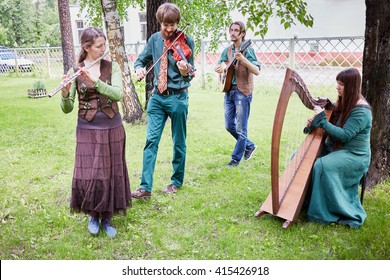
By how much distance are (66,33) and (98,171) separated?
22.6ft

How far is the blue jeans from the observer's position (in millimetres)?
4016

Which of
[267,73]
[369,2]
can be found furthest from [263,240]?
[267,73]

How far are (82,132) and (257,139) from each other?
298cm

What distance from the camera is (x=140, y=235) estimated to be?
273 centimetres

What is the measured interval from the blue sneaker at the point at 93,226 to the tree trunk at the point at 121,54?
129 inches

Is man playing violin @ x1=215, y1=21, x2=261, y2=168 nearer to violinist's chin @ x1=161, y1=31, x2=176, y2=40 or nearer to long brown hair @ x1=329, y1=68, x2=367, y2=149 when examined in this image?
violinist's chin @ x1=161, y1=31, x2=176, y2=40

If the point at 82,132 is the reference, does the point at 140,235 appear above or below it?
below

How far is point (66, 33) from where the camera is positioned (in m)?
8.66

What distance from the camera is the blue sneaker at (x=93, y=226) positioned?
270cm

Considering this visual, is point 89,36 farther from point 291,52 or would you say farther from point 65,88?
point 291,52

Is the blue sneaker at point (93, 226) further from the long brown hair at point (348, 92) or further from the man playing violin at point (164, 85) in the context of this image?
the long brown hair at point (348, 92)

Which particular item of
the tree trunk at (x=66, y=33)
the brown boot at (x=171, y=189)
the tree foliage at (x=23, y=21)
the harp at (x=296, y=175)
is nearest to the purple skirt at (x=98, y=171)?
the brown boot at (x=171, y=189)

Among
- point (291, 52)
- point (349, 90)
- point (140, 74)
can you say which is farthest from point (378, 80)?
point (291, 52)
